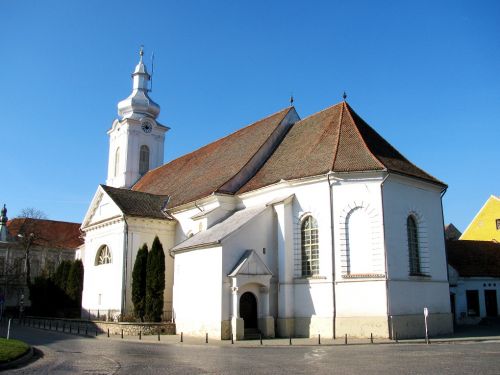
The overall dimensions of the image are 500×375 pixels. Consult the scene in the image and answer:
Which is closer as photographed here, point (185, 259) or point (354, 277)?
point (354, 277)

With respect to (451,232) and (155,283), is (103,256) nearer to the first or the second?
(155,283)

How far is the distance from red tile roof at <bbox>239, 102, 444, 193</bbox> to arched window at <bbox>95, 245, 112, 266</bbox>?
1092 cm

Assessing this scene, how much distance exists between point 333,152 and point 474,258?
16.3 m

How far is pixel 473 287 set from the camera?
33.8 metres

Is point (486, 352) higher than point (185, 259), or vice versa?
point (185, 259)

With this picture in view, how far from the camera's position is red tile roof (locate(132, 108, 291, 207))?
102 feet

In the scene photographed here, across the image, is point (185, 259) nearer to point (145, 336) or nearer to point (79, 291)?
point (145, 336)

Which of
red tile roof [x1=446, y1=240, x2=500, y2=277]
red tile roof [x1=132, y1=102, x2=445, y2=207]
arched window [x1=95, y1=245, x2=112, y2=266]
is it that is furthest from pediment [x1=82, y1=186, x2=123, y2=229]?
red tile roof [x1=446, y1=240, x2=500, y2=277]

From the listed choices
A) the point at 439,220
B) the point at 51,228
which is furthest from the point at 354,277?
the point at 51,228

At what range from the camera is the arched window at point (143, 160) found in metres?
47.8

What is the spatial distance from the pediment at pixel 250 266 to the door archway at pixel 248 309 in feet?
4.07

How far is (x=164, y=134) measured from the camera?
4912cm

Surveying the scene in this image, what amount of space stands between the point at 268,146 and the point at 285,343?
1343cm

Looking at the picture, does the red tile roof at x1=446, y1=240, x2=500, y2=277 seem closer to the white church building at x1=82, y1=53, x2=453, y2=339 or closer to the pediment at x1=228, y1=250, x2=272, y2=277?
the white church building at x1=82, y1=53, x2=453, y2=339
